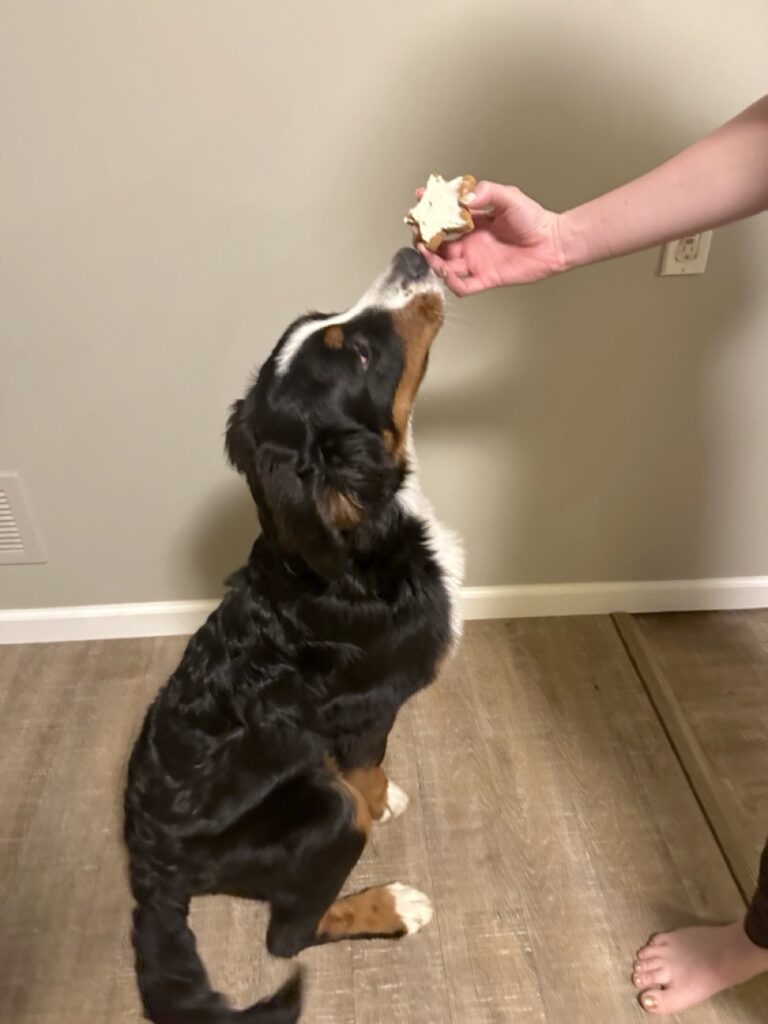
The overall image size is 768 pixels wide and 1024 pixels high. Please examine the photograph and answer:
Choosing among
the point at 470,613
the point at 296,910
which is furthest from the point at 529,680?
the point at 296,910

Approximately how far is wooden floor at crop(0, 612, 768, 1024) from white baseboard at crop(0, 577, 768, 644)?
40 mm

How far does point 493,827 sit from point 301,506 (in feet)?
2.85

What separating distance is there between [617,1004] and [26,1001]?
3.33 feet

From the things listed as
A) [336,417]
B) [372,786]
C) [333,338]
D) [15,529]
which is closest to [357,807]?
[372,786]

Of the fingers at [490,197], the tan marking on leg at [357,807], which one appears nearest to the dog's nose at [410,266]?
the fingers at [490,197]

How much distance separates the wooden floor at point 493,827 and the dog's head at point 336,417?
759mm

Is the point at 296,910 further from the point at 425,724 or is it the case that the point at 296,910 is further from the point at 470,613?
the point at 470,613

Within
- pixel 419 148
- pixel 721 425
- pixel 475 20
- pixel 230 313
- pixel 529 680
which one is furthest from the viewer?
pixel 529 680

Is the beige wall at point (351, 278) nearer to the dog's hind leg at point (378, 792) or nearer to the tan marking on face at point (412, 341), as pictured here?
the tan marking on face at point (412, 341)

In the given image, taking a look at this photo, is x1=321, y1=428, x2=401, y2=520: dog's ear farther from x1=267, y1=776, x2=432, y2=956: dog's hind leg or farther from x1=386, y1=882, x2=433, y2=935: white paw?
x1=386, y1=882, x2=433, y2=935: white paw

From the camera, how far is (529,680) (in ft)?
6.22

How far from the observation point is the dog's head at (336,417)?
1.12 metres

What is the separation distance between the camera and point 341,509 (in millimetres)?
1126

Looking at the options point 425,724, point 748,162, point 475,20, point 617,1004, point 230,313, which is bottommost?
point 617,1004
